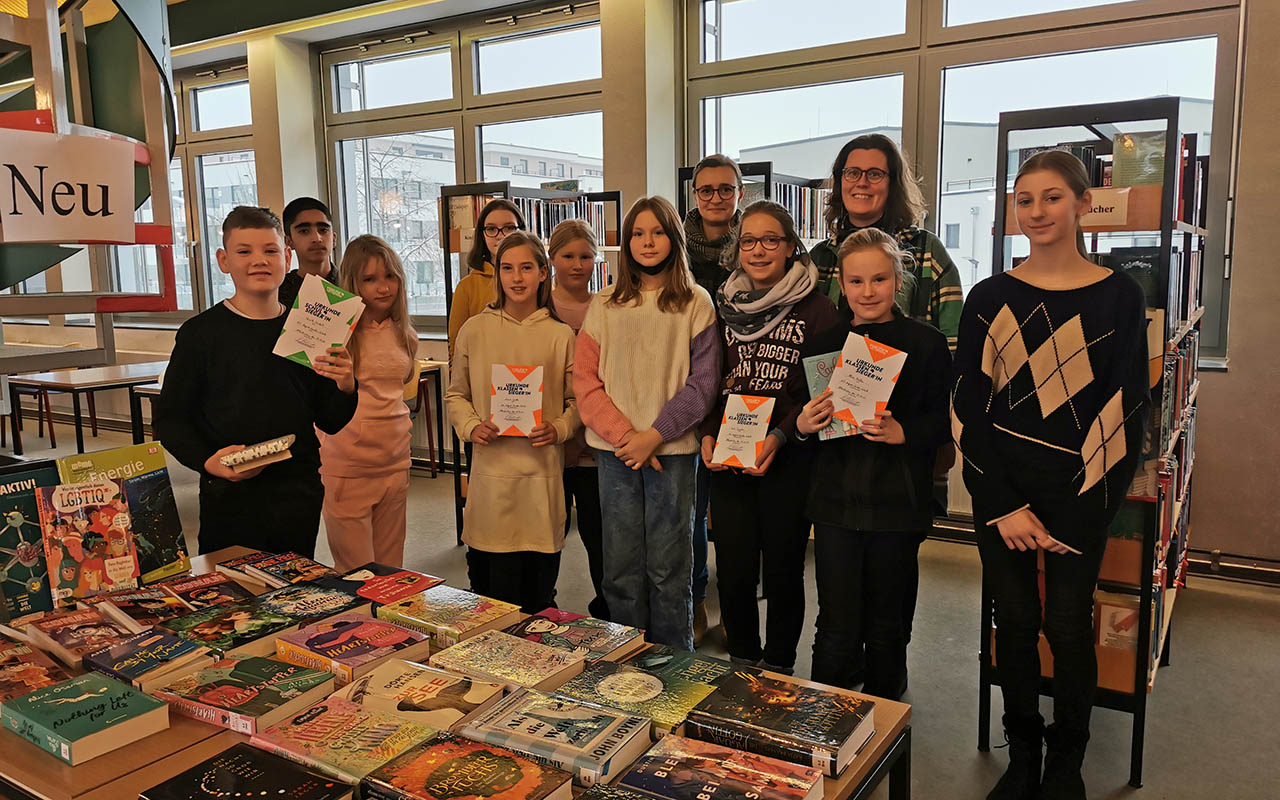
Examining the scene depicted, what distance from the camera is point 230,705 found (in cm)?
129

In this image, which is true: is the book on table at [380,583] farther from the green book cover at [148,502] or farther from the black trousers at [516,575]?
the black trousers at [516,575]

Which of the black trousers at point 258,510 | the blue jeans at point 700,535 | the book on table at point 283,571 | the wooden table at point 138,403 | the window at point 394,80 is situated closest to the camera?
the book on table at point 283,571

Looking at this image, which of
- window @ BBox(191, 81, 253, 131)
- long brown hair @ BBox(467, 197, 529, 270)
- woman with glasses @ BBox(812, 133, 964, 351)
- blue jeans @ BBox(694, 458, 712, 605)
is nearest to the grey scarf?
woman with glasses @ BBox(812, 133, 964, 351)

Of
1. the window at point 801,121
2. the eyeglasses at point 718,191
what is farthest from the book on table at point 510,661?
the window at point 801,121

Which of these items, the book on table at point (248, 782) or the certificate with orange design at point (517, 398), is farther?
the certificate with orange design at point (517, 398)

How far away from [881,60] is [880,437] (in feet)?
10.4

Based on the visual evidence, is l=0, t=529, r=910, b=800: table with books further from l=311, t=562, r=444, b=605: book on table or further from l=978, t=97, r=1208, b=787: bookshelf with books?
l=978, t=97, r=1208, b=787: bookshelf with books

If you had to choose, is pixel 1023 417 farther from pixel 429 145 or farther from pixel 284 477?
pixel 429 145

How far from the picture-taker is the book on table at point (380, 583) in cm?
174

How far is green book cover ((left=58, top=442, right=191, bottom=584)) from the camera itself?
1863 mm

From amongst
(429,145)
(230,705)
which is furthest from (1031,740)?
(429,145)

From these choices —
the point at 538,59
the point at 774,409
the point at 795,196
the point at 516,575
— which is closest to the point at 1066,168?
the point at 774,409

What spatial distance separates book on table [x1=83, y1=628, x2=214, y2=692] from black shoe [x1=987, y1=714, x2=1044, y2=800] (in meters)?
1.80

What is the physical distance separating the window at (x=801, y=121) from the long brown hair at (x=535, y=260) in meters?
2.66
